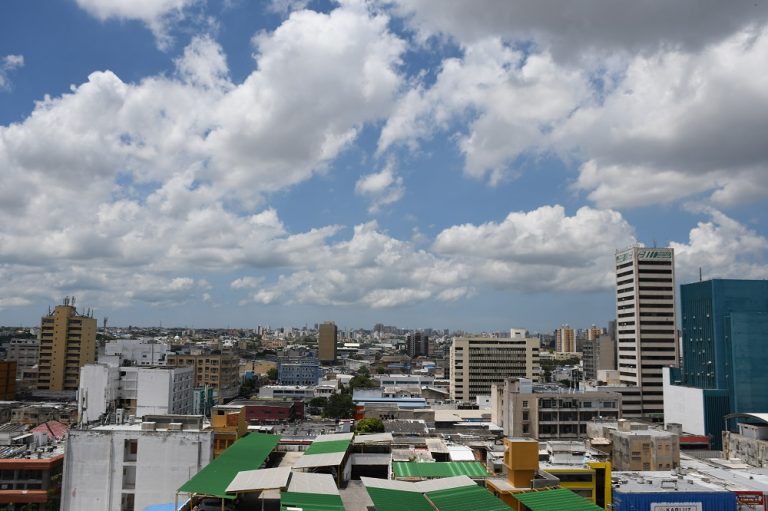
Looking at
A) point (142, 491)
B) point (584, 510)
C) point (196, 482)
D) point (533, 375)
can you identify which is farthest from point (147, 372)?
point (533, 375)

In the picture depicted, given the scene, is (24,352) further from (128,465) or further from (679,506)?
(679,506)

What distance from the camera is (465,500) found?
1052 inches

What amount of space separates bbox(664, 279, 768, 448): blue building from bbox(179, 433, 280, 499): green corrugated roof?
47640 millimetres

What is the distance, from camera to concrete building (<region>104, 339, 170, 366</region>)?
98088mm

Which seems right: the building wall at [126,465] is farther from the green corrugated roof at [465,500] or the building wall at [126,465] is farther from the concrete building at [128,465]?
the green corrugated roof at [465,500]

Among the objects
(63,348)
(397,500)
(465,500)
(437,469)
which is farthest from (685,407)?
(63,348)

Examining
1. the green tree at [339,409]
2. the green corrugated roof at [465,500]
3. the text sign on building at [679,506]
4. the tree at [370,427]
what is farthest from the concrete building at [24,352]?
the text sign on building at [679,506]

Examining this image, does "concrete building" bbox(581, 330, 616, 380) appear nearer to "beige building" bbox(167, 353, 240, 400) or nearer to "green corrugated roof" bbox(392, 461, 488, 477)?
"beige building" bbox(167, 353, 240, 400)

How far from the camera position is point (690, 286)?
245 feet

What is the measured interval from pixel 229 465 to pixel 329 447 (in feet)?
20.4

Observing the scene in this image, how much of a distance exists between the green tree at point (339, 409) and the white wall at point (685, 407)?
38.3 meters

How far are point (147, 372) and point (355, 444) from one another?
3218 centimetres

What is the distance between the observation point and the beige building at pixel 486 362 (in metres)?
Answer: 106

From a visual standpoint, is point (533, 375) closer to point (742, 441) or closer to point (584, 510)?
point (742, 441)
